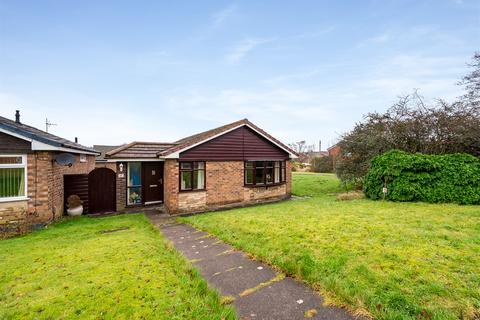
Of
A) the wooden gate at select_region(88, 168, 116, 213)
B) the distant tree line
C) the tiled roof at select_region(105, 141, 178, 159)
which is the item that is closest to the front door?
the tiled roof at select_region(105, 141, 178, 159)

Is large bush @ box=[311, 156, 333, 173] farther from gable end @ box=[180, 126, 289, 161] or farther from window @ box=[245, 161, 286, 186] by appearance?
gable end @ box=[180, 126, 289, 161]

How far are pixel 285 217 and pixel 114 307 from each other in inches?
242

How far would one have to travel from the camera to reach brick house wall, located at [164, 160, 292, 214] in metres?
10.4

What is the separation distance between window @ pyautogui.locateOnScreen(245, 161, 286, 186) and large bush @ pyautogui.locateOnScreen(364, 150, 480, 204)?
18.2ft

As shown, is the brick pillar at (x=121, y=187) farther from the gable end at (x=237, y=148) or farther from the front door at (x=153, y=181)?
the gable end at (x=237, y=148)

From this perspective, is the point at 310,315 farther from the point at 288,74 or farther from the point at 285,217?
the point at 288,74

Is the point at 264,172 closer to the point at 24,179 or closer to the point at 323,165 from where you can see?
the point at 24,179

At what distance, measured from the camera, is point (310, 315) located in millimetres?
2902

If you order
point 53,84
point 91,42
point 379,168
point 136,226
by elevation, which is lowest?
point 136,226

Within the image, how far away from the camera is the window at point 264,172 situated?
13.1m

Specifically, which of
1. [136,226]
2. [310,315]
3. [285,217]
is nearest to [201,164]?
[136,226]

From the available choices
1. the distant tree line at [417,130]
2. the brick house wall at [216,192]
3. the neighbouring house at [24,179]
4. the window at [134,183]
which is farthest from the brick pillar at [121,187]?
the distant tree line at [417,130]

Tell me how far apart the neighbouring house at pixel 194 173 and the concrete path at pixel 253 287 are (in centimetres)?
516

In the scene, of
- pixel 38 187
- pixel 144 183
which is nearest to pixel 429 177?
pixel 144 183
